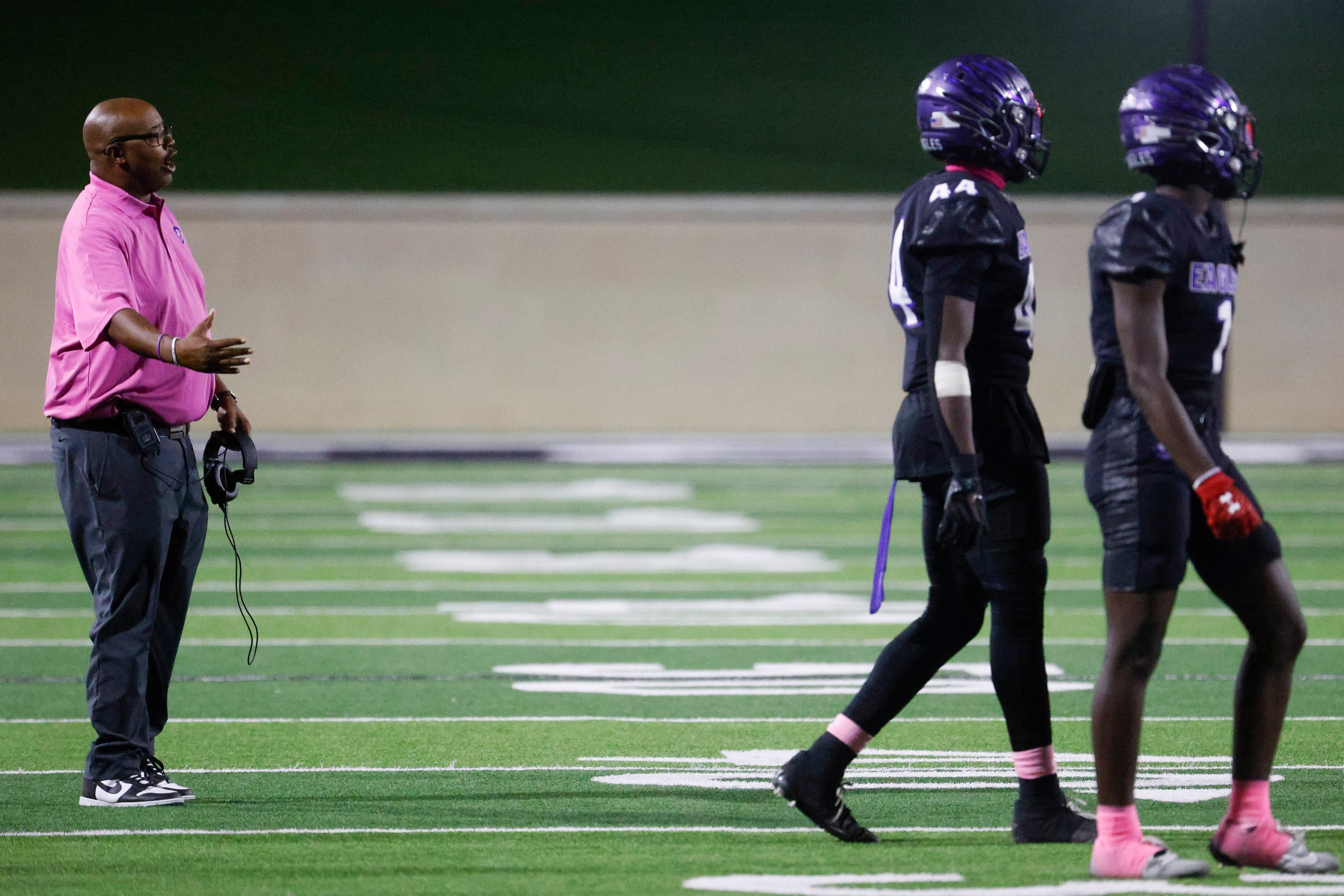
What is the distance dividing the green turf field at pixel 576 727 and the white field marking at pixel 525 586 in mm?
39

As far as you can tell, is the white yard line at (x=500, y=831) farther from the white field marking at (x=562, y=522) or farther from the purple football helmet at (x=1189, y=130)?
the white field marking at (x=562, y=522)

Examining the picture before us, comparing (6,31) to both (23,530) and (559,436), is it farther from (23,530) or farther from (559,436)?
(23,530)

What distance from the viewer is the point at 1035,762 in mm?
4434

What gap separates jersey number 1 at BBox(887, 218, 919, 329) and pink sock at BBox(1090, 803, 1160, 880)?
120 cm

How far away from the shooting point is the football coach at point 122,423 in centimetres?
490

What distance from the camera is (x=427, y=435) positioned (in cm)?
2545

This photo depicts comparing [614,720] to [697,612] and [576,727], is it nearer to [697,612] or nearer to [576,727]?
[576,727]

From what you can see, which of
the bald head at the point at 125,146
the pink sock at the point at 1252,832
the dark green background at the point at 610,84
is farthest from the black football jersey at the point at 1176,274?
the dark green background at the point at 610,84

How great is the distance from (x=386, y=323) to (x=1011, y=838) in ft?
70.4

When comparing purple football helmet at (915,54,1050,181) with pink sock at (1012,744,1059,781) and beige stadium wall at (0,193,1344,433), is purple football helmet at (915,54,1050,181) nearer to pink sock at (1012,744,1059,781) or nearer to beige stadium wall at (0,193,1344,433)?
pink sock at (1012,744,1059,781)

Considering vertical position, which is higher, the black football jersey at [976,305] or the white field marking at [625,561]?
the black football jersey at [976,305]

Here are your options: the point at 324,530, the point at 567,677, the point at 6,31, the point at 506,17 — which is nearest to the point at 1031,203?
the point at 506,17

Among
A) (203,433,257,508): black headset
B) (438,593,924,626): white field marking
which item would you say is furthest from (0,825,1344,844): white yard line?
(438,593,924,626): white field marking

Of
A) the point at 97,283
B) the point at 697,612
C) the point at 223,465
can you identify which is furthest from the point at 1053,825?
the point at 697,612
